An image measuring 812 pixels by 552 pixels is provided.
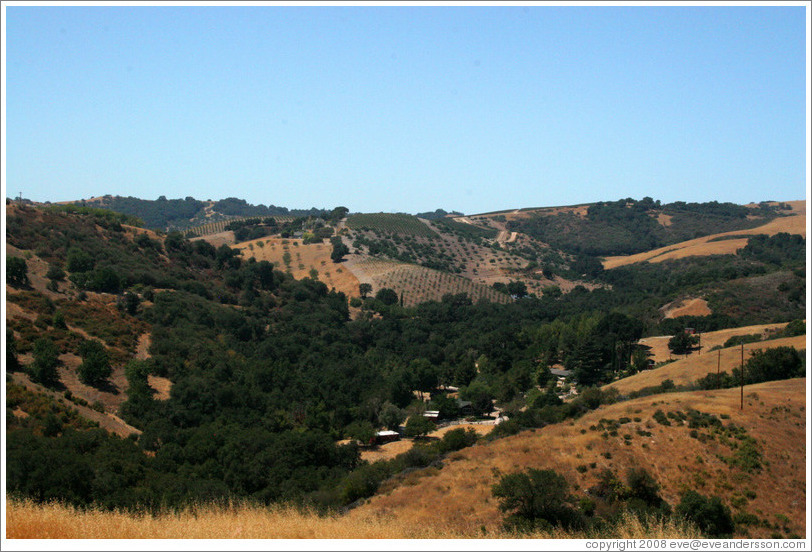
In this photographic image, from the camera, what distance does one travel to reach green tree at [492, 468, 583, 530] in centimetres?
2133

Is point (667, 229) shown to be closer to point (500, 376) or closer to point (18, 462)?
point (500, 376)

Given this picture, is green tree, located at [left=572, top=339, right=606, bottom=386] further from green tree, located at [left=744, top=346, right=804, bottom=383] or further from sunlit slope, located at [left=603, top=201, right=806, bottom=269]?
sunlit slope, located at [left=603, top=201, right=806, bottom=269]

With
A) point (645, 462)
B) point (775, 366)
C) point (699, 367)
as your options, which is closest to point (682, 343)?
point (699, 367)

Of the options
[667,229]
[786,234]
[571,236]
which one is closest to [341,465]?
[786,234]

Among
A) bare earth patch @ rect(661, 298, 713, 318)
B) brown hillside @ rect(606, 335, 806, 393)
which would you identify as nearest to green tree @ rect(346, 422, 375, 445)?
brown hillside @ rect(606, 335, 806, 393)

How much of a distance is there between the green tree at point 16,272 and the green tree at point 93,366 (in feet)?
34.7

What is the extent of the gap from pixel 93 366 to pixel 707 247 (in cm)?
12228

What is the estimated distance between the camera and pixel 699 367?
46.1 meters

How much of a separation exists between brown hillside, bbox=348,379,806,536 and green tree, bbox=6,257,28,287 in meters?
36.6

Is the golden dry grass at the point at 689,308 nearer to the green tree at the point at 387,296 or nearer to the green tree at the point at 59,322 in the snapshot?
the green tree at the point at 387,296

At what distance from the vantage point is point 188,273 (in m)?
76.2

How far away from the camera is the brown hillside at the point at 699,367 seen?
146 feet

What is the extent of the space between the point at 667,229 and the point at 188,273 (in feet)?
447

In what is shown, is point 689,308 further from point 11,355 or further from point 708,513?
point 11,355
